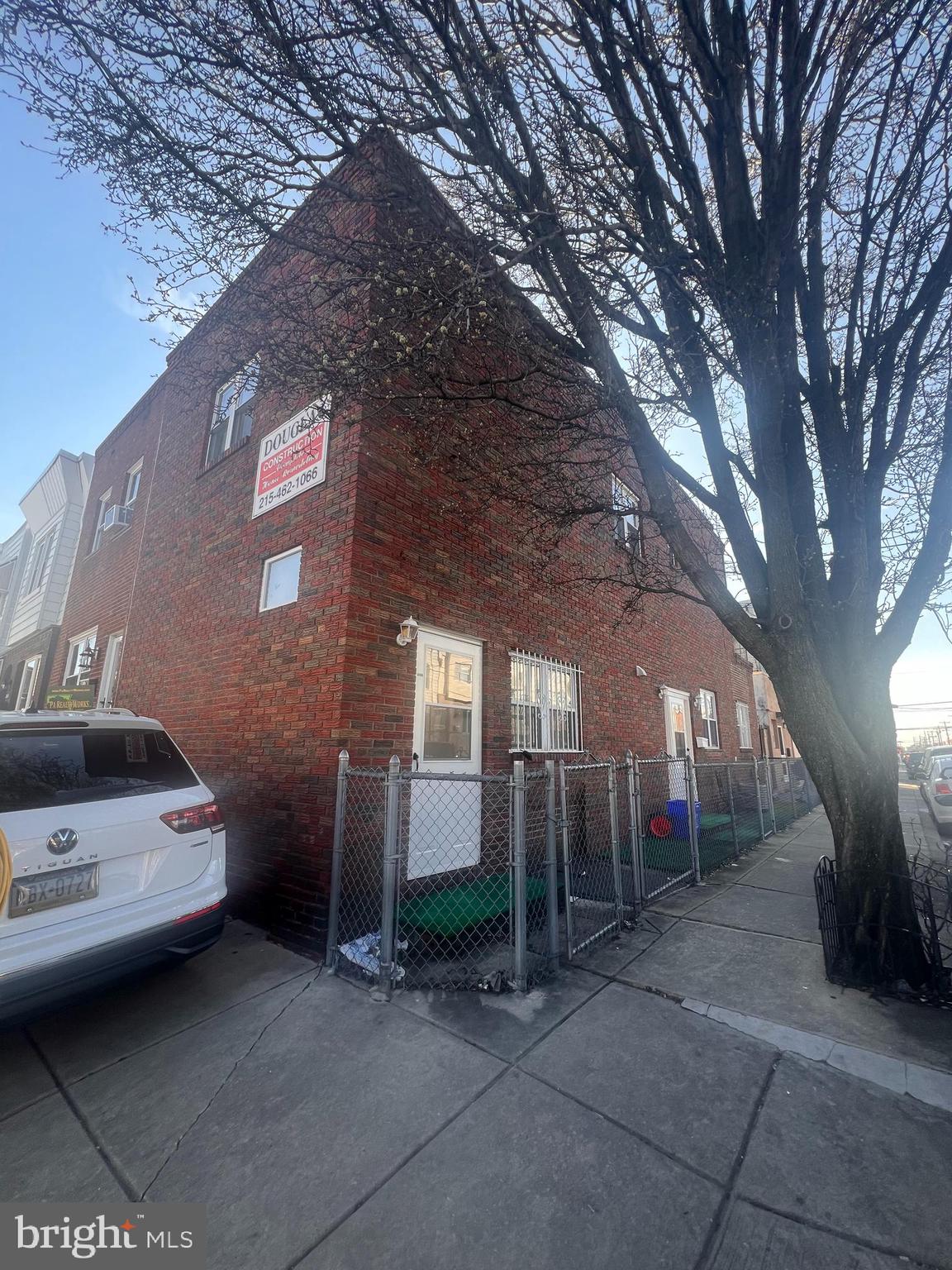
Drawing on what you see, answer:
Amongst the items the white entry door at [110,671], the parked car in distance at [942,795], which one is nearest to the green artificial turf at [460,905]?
the white entry door at [110,671]

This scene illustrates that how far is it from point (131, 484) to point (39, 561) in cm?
532

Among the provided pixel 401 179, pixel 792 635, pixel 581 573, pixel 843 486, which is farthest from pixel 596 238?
pixel 581 573

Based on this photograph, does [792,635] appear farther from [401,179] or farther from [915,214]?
[401,179]

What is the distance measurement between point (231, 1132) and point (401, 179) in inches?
272

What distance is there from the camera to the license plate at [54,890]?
2.56 m

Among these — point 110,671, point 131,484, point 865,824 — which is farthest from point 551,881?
point 131,484

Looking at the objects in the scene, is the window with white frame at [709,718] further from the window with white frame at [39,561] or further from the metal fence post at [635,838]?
the window with white frame at [39,561]

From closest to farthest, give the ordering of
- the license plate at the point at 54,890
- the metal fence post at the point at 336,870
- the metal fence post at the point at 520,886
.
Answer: the license plate at the point at 54,890 < the metal fence post at the point at 520,886 < the metal fence post at the point at 336,870

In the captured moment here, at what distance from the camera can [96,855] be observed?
2822 mm

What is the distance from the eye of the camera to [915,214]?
4.39 metres

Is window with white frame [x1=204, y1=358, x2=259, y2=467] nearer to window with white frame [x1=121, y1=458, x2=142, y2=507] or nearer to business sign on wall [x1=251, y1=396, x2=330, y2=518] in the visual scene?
business sign on wall [x1=251, y1=396, x2=330, y2=518]

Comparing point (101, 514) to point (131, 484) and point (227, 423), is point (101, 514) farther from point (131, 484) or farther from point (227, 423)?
point (227, 423)

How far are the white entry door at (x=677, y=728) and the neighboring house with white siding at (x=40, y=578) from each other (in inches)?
497

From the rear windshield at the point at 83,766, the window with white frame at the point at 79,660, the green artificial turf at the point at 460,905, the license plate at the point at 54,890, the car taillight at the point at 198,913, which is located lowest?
the green artificial turf at the point at 460,905
